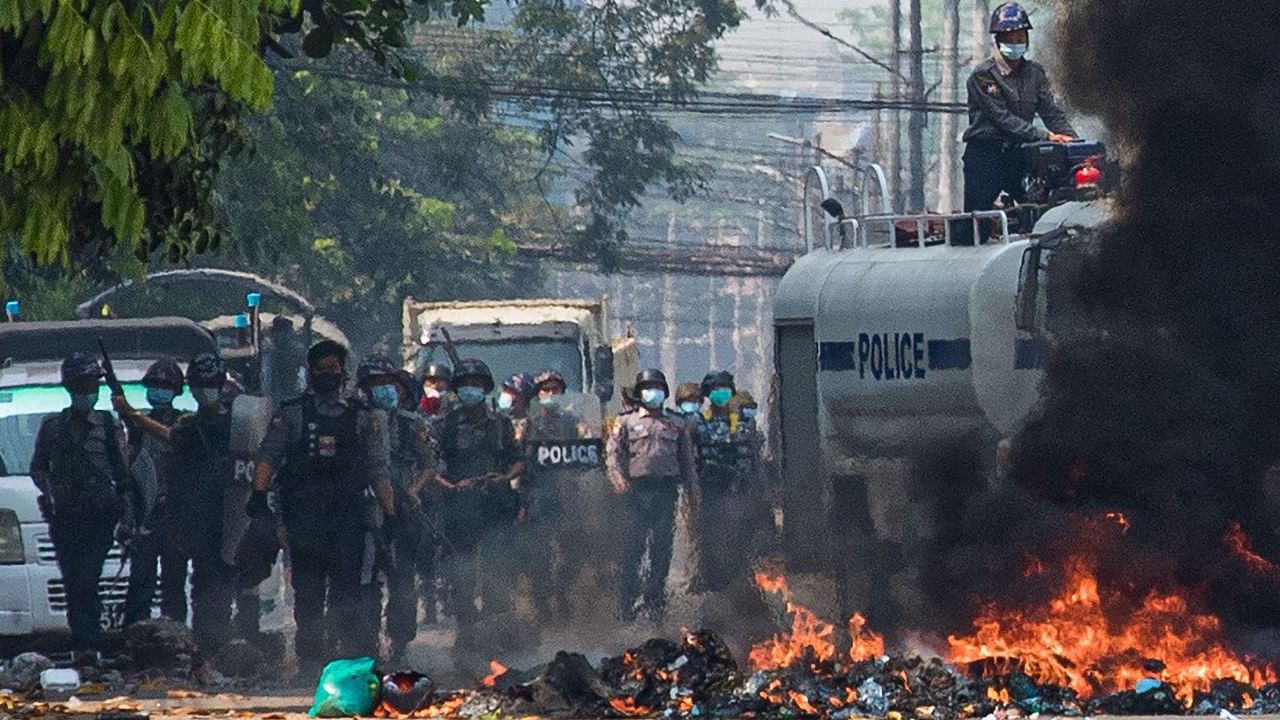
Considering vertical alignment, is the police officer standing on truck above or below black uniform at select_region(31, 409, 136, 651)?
above

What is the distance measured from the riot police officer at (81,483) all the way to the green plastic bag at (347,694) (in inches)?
130

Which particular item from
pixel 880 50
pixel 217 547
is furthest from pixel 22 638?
pixel 880 50

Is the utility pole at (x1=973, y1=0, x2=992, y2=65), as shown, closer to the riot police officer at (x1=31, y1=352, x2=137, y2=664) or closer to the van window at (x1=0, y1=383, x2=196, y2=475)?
the van window at (x1=0, y1=383, x2=196, y2=475)

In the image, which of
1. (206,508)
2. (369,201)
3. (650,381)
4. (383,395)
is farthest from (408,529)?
(369,201)

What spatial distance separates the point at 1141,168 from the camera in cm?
1354

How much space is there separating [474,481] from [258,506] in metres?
2.44

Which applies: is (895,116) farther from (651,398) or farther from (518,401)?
(651,398)

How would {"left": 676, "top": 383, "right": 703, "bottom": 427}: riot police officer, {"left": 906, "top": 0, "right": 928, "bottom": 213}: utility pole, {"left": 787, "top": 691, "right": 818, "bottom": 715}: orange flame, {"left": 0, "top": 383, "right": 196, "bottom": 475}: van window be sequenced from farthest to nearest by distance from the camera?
{"left": 906, "top": 0, "right": 928, "bottom": 213}: utility pole → {"left": 676, "top": 383, "right": 703, "bottom": 427}: riot police officer → {"left": 0, "top": 383, "right": 196, "bottom": 475}: van window → {"left": 787, "top": 691, "right": 818, "bottom": 715}: orange flame

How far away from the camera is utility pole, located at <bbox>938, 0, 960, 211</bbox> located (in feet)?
119

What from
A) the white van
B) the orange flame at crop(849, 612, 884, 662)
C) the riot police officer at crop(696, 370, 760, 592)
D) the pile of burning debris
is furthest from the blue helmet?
the white van

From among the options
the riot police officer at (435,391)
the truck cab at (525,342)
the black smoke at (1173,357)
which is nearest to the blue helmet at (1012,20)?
the black smoke at (1173,357)

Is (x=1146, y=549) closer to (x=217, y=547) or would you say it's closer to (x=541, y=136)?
(x=217, y=547)

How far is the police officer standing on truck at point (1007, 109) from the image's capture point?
1561 centimetres

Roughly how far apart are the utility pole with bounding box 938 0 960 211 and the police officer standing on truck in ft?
65.0
